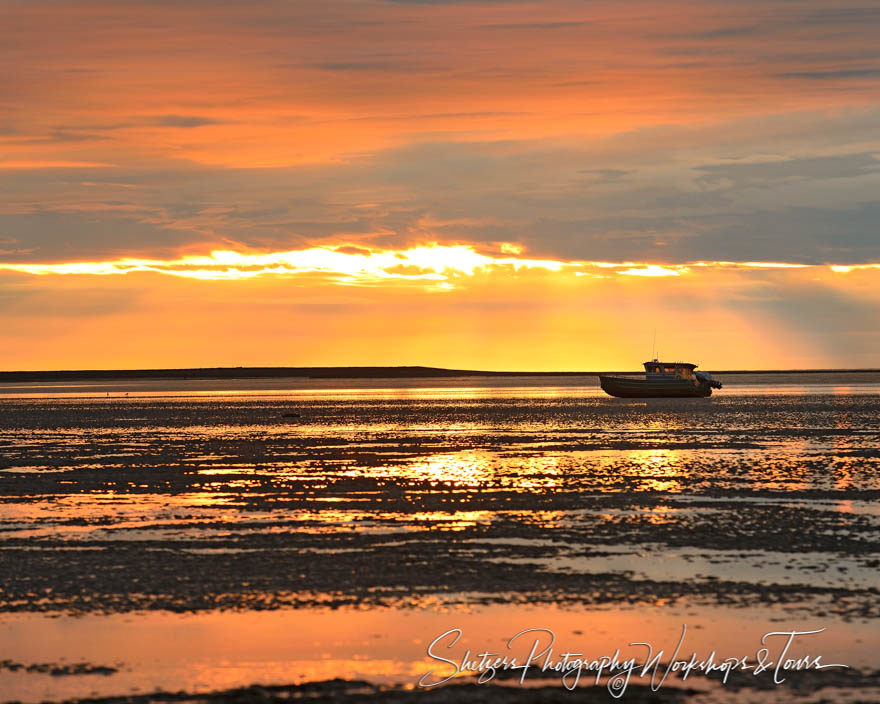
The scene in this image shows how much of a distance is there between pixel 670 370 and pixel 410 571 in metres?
125

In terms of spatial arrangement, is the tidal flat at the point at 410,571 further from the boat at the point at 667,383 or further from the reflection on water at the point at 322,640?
the boat at the point at 667,383

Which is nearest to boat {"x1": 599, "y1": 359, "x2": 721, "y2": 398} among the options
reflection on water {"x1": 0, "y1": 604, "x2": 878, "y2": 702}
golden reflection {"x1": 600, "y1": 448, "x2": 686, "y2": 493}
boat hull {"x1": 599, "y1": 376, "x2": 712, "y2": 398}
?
boat hull {"x1": 599, "y1": 376, "x2": 712, "y2": 398}

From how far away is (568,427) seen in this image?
73312 mm

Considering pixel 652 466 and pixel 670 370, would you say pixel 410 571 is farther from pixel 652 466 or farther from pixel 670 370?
pixel 670 370

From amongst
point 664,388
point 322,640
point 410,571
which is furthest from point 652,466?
point 664,388

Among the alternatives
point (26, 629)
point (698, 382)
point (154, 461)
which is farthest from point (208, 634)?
point (698, 382)

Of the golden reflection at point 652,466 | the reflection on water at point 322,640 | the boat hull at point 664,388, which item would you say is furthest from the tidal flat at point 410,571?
the boat hull at point 664,388

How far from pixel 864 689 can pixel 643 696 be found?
256 cm

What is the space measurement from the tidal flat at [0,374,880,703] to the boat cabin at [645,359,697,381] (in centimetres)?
9631

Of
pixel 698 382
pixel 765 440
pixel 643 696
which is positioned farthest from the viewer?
pixel 698 382

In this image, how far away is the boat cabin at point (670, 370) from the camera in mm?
141125

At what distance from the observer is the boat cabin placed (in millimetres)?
141125

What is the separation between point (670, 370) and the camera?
466 feet

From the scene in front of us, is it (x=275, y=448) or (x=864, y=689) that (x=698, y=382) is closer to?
(x=275, y=448)
